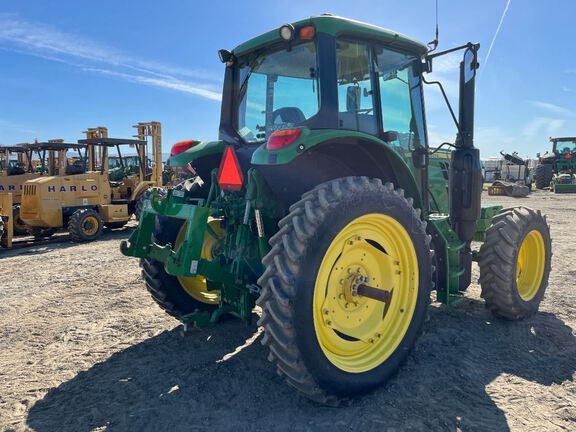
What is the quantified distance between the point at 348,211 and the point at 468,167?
71.3 inches

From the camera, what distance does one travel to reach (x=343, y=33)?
3145 mm

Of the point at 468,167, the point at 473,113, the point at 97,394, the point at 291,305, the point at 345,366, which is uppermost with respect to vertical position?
the point at 473,113

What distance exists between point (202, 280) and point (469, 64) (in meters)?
3.02

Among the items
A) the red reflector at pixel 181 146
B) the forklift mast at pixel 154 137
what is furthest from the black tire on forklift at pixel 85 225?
the red reflector at pixel 181 146

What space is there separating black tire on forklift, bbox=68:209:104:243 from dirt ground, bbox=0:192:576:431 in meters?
5.52

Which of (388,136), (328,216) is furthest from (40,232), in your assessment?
(328,216)

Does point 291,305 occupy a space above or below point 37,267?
above

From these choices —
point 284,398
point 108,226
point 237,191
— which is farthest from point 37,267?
point 284,398

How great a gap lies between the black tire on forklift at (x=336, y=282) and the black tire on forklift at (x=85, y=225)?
8.88 metres

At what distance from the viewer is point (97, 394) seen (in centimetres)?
297

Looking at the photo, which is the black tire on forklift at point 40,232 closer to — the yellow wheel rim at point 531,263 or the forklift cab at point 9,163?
the forklift cab at point 9,163

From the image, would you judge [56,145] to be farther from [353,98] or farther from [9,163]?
[353,98]

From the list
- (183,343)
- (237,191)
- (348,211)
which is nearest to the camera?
(348,211)

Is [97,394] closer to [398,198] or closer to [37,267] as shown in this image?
[398,198]
